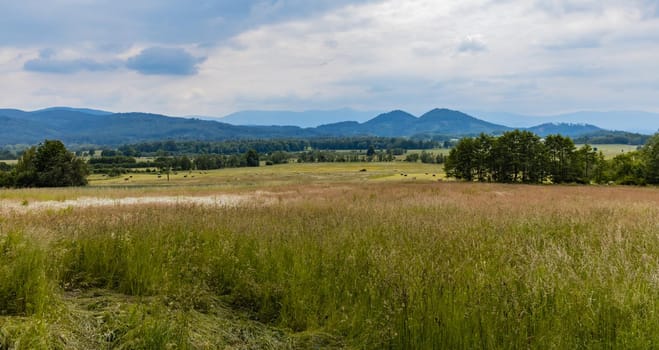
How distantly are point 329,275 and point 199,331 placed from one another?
190 centimetres

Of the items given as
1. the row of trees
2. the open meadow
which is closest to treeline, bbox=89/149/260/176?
the row of trees

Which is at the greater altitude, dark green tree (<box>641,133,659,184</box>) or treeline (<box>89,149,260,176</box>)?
dark green tree (<box>641,133,659,184</box>)

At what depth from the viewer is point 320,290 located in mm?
5078

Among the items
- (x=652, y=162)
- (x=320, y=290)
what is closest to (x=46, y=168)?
(x=320, y=290)

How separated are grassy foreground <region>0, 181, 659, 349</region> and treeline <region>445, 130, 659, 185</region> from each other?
56.5 m

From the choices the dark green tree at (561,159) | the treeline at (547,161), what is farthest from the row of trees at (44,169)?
the dark green tree at (561,159)

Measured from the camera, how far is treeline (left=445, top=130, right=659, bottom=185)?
56438mm

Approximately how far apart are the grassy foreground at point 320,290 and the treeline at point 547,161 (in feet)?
185

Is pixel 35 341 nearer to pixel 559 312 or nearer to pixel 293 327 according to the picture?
pixel 293 327

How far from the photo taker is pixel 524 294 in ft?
14.4

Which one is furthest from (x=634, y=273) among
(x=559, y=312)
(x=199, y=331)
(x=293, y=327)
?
(x=199, y=331)

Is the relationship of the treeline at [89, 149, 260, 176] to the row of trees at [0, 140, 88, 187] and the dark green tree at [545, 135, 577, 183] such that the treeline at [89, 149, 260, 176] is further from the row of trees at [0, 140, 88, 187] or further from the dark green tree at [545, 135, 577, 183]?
the dark green tree at [545, 135, 577, 183]

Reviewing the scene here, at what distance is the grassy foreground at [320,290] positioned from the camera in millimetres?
3850

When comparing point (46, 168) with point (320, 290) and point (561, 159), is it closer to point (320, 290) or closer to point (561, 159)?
point (320, 290)
